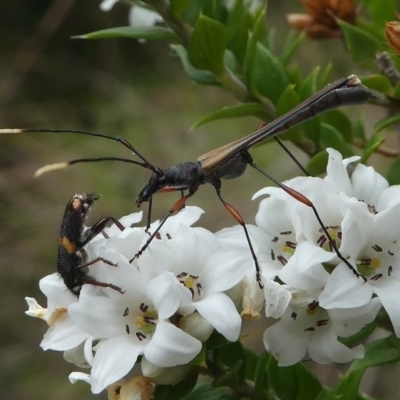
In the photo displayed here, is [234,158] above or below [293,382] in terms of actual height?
above

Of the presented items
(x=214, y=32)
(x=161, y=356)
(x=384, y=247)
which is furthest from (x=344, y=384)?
(x=214, y=32)

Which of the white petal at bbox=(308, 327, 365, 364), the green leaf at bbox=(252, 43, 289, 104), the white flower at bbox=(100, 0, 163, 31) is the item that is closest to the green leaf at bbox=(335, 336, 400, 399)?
the white petal at bbox=(308, 327, 365, 364)

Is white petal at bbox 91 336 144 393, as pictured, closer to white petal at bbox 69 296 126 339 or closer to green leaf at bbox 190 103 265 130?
white petal at bbox 69 296 126 339

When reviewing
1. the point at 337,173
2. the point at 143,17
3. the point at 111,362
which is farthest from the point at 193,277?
the point at 143,17

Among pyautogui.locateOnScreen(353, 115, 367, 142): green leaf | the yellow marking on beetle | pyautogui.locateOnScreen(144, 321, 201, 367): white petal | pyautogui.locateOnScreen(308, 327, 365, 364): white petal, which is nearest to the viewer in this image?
pyautogui.locateOnScreen(144, 321, 201, 367): white petal

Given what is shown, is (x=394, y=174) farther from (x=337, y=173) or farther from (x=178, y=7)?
(x=178, y=7)

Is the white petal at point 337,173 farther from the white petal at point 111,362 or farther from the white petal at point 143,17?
the white petal at point 143,17

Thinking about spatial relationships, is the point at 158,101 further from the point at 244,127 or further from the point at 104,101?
the point at 244,127
